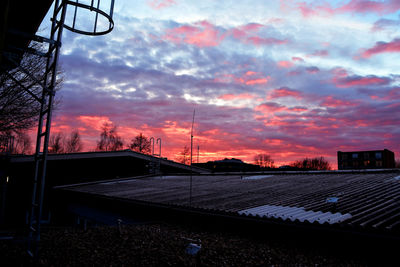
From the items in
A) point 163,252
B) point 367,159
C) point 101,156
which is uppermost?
point 367,159

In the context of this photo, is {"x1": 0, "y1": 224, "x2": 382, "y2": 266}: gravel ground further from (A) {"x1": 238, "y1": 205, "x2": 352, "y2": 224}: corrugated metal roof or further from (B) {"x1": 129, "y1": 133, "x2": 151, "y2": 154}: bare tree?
(B) {"x1": 129, "y1": 133, "x2": 151, "y2": 154}: bare tree

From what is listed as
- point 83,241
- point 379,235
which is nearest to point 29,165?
point 83,241

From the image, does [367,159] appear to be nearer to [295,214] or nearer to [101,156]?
[101,156]

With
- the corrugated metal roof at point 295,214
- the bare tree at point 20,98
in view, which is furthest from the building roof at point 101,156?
the corrugated metal roof at point 295,214

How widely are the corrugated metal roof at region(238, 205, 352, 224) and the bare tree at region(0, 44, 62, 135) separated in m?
14.9

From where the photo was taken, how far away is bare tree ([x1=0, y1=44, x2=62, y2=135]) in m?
17.5

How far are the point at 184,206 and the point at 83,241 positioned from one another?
3.60 metres

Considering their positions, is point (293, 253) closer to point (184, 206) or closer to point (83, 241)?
point (184, 206)

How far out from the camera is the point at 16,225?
23.2 m

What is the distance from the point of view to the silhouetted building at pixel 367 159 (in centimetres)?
10744

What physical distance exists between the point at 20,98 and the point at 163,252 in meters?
16.1

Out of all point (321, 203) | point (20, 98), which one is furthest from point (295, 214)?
point (20, 98)

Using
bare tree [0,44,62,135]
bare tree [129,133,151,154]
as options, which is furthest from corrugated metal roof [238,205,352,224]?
bare tree [129,133,151,154]

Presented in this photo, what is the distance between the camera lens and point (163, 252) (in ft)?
23.0
